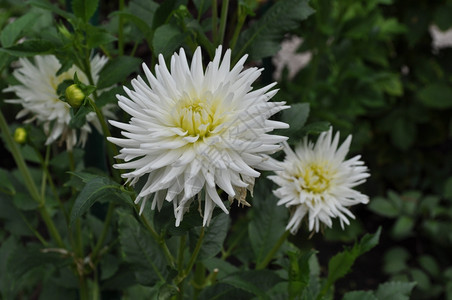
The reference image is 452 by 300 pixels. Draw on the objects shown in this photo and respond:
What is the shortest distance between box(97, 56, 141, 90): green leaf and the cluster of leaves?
2.11 ft

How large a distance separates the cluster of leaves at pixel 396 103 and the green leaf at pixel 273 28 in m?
0.55

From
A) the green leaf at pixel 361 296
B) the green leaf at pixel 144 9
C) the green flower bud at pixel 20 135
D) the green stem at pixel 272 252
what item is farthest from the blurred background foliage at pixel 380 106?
the green leaf at pixel 361 296

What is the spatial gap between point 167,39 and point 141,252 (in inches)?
12.9

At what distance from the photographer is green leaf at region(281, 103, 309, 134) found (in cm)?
72

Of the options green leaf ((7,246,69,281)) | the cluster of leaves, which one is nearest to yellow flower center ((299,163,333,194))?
green leaf ((7,246,69,281))

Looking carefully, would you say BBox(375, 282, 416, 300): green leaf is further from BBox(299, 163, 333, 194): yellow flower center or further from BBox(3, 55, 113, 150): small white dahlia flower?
BBox(3, 55, 113, 150): small white dahlia flower

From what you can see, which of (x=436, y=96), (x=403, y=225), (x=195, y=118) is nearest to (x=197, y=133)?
(x=195, y=118)

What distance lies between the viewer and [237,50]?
817 mm

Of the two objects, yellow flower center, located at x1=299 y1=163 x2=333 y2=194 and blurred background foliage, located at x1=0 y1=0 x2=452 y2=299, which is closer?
yellow flower center, located at x1=299 y1=163 x2=333 y2=194

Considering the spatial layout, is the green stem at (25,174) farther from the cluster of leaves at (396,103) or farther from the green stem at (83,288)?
the cluster of leaves at (396,103)

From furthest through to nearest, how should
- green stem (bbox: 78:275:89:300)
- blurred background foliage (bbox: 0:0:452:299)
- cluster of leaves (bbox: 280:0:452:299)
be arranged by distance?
cluster of leaves (bbox: 280:0:452:299), blurred background foliage (bbox: 0:0:452:299), green stem (bbox: 78:275:89:300)

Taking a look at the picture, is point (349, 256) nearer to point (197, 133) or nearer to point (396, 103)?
point (197, 133)

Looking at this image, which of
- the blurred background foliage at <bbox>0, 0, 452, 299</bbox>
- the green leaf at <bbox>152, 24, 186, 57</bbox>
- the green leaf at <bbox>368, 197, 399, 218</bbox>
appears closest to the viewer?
the green leaf at <bbox>152, 24, 186, 57</bbox>

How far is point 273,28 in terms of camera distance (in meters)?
0.80
